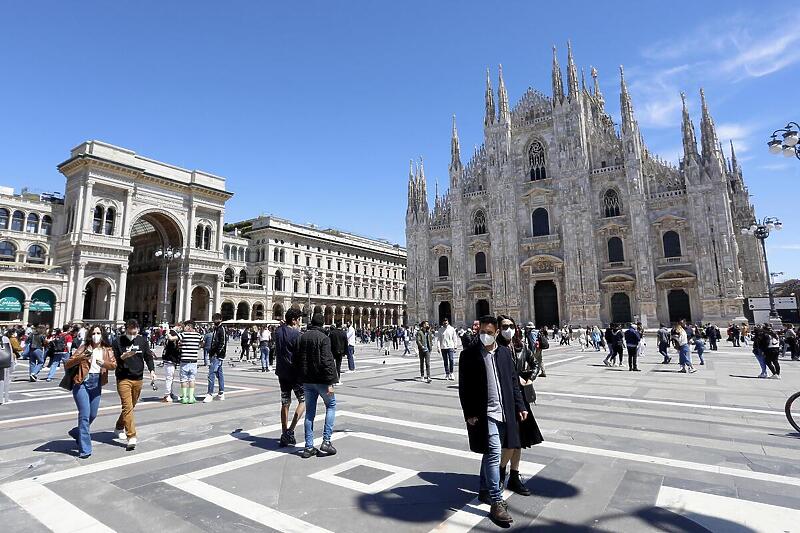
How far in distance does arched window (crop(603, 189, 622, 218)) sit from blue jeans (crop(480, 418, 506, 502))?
132 ft

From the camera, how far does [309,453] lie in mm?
5133

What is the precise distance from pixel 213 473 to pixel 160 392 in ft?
22.6

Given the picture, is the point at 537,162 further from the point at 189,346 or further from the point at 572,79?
the point at 189,346

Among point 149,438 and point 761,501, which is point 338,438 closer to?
point 149,438

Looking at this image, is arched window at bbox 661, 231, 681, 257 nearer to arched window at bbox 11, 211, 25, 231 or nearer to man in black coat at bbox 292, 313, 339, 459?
man in black coat at bbox 292, 313, 339, 459

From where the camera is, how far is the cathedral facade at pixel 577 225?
115ft

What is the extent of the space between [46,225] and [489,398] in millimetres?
51603

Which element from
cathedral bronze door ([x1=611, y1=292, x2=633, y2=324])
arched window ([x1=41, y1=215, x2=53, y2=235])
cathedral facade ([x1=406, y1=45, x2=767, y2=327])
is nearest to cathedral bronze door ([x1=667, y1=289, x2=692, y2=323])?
cathedral facade ([x1=406, y1=45, x2=767, y2=327])

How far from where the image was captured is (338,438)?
235 inches

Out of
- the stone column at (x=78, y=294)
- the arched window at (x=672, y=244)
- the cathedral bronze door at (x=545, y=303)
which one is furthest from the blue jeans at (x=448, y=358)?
the stone column at (x=78, y=294)

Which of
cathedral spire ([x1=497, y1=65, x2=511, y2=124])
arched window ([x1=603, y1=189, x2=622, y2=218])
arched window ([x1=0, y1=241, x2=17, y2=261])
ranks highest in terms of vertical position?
cathedral spire ([x1=497, y1=65, x2=511, y2=124])

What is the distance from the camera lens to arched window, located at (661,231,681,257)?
3634cm

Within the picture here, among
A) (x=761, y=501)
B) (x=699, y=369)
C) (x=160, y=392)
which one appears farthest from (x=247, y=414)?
(x=699, y=369)

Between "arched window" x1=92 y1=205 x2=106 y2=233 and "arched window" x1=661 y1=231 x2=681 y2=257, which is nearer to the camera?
"arched window" x1=661 y1=231 x2=681 y2=257
